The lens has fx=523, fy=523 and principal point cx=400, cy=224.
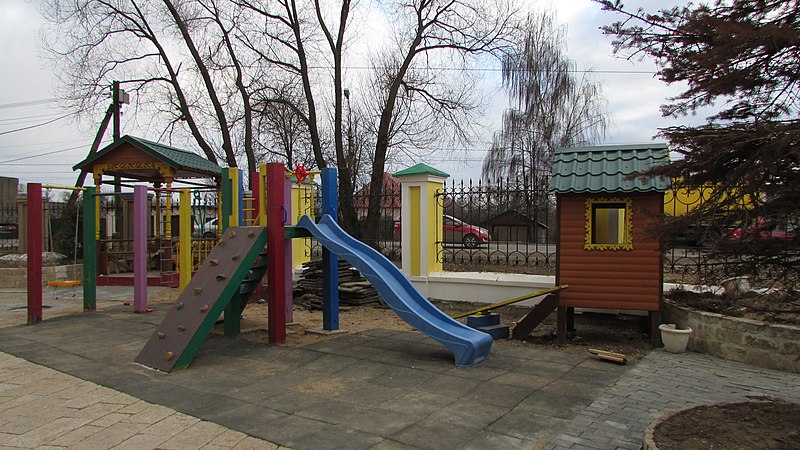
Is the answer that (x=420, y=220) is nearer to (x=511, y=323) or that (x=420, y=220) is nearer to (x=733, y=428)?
(x=511, y=323)

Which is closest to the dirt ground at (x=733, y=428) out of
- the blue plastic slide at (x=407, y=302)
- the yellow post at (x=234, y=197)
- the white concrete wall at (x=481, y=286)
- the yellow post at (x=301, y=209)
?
the blue plastic slide at (x=407, y=302)

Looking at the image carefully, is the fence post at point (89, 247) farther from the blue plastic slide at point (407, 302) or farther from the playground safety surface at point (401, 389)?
the blue plastic slide at point (407, 302)

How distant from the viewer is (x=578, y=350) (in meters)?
6.43

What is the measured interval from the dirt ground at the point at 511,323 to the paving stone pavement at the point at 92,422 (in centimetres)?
247

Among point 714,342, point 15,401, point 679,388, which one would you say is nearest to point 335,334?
point 15,401

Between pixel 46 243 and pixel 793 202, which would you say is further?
pixel 46 243

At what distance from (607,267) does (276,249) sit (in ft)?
14.0

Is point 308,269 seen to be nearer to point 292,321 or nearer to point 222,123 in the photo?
point 292,321

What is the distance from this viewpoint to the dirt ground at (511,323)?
6734 mm

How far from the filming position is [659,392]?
476 cm

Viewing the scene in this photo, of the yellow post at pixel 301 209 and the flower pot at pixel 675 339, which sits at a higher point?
the yellow post at pixel 301 209

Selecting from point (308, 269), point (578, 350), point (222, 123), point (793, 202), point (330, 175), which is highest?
point (222, 123)

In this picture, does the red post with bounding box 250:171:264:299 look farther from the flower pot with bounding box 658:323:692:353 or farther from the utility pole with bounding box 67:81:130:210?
the utility pole with bounding box 67:81:130:210

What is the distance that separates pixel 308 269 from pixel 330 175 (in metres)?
3.74
